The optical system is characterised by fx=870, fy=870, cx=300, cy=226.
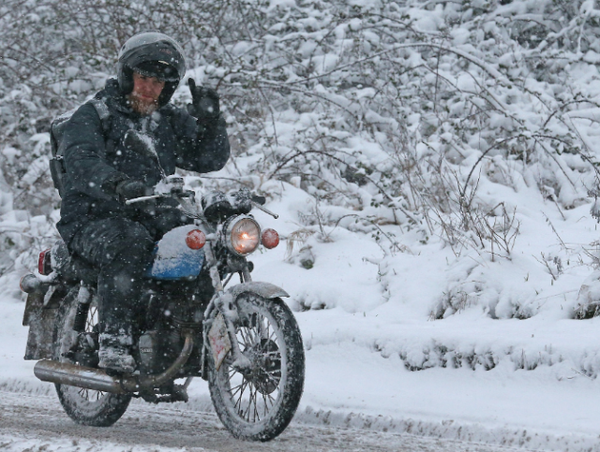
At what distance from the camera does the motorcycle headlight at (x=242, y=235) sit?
373 centimetres

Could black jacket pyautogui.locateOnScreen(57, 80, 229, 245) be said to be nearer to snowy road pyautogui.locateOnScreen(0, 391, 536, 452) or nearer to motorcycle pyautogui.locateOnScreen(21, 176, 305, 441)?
motorcycle pyautogui.locateOnScreen(21, 176, 305, 441)

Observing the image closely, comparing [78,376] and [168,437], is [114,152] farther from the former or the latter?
[168,437]

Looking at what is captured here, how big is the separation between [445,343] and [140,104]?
2191 millimetres

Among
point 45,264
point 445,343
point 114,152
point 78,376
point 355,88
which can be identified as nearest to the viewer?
point 78,376

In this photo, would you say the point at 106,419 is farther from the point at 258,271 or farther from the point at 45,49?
the point at 45,49

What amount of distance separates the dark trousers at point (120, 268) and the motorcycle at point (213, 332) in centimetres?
6

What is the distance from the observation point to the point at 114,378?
13.4 ft

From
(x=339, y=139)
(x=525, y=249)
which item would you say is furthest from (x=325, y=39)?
(x=525, y=249)

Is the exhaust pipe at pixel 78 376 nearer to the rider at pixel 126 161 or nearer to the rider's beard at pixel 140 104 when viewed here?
the rider at pixel 126 161

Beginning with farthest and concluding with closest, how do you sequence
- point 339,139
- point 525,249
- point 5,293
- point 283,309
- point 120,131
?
point 339,139
point 5,293
point 525,249
point 120,131
point 283,309

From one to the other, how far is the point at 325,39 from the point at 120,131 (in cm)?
790

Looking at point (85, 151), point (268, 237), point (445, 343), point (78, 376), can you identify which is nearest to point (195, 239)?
point (268, 237)

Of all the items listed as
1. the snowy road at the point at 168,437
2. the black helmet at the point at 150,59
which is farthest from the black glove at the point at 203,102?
the snowy road at the point at 168,437

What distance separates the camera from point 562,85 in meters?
11.3
